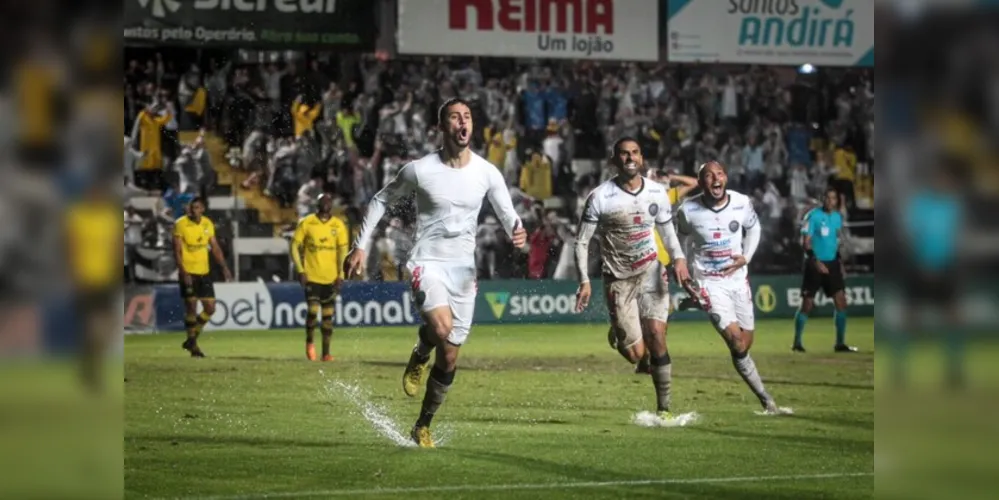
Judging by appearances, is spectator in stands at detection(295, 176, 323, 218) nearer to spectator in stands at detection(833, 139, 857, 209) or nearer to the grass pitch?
the grass pitch

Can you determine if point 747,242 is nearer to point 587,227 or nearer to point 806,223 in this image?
point 587,227

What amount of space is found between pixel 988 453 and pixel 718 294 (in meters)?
5.62

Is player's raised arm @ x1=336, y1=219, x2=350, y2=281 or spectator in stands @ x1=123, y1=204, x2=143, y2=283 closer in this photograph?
player's raised arm @ x1=336, y1=219, x2=350, y2=281


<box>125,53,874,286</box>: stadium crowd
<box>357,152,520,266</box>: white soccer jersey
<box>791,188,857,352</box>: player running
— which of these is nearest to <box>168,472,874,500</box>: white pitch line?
<box>357,152,520,266</box>: white soccer jersey

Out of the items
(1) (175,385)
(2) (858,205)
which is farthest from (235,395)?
(2) (858,205)

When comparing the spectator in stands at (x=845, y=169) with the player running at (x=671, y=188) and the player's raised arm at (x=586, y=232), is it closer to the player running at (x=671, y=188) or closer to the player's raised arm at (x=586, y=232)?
the player running at (x=671, y=188)

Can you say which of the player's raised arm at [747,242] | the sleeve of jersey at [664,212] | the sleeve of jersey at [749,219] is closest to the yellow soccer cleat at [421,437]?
the sleeve of jersey at [664,212]

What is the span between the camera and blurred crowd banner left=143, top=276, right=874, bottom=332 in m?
11.6

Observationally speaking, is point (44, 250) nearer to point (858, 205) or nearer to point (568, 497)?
point (568, 497)

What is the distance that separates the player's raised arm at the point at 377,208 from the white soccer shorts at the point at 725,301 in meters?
2.39

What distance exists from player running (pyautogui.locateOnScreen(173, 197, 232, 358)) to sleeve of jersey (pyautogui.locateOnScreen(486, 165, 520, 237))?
16.2ft

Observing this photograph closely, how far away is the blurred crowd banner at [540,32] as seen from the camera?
41.4 feet

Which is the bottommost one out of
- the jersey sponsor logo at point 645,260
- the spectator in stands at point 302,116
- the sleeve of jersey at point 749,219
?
the jersey sponsor logo at point 645,260

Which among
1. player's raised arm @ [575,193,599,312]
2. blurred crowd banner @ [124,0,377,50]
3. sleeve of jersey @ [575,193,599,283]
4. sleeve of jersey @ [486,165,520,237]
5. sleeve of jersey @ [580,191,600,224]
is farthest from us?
blurred crowd banner @ [124,0,377,50]
